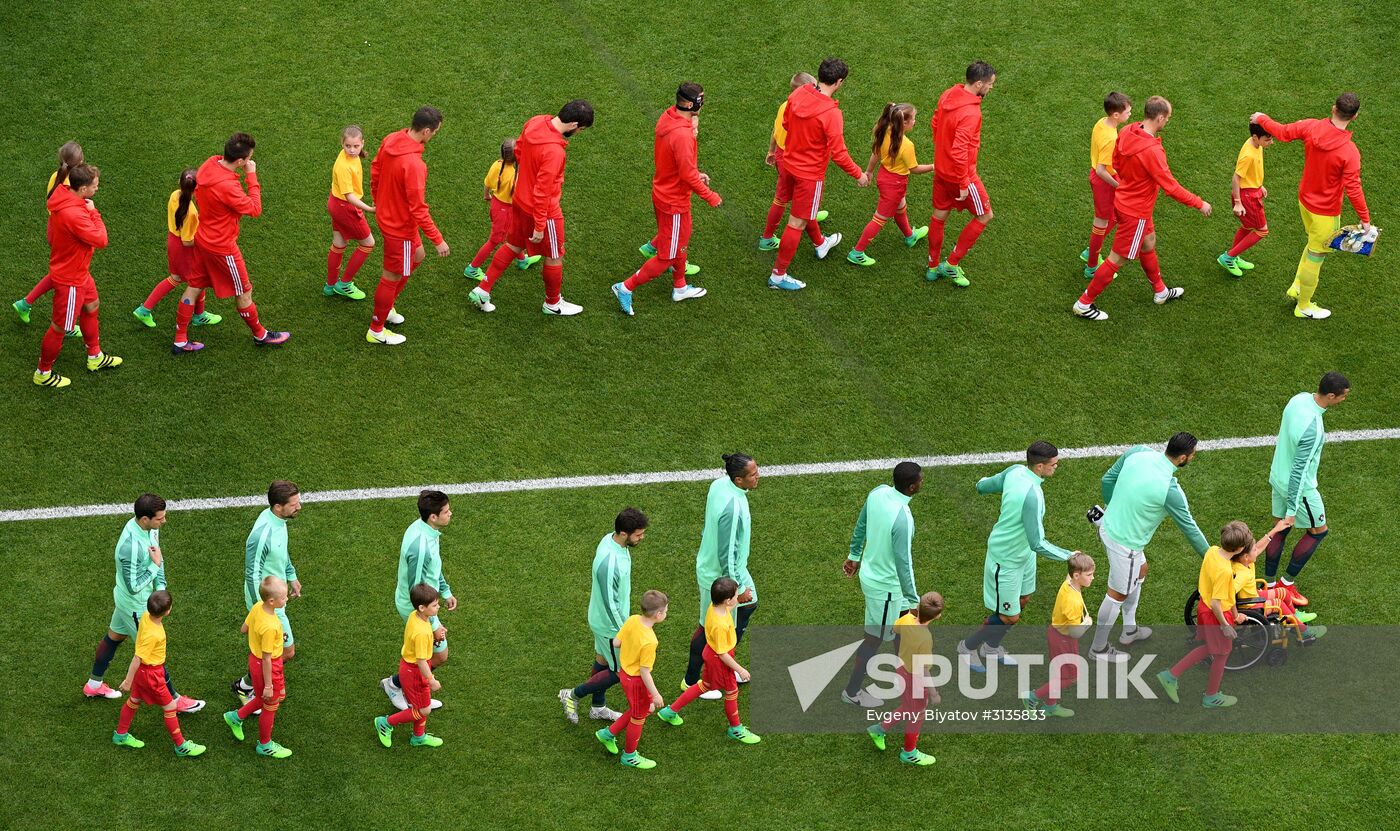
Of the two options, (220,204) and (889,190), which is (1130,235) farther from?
(220,204)

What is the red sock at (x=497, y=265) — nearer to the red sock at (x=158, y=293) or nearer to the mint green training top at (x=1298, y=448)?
the red sock at (x=158, y=293)

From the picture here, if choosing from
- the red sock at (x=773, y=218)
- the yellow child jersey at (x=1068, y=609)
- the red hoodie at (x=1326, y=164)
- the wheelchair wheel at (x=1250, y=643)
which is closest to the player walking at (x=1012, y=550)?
the yellow child jersey at (x=1068, y=609)

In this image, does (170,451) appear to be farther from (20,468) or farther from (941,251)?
(941,251)

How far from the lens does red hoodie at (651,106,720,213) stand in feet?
47.6

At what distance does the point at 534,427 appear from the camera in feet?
46.4

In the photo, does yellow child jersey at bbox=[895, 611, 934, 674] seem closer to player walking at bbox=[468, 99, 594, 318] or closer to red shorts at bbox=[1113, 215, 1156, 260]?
red shorts at bbox=[1113, 215, 1156, 260]

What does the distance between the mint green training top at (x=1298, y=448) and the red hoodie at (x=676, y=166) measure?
196 inches

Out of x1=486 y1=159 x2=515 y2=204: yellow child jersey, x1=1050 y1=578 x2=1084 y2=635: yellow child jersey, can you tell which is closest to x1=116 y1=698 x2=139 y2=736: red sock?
x1=486 y1=159 x2=515 y2=204: yellow child jersey

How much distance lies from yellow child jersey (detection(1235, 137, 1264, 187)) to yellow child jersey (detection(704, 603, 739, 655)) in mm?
6978

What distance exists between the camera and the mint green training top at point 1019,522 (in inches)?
453

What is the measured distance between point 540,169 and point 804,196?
2.47 m

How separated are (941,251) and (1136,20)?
13.9 feet

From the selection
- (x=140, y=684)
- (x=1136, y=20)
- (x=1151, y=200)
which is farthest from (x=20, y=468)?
(x=1136, y=20)

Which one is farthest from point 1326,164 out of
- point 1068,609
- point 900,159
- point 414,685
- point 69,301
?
point 69,301
